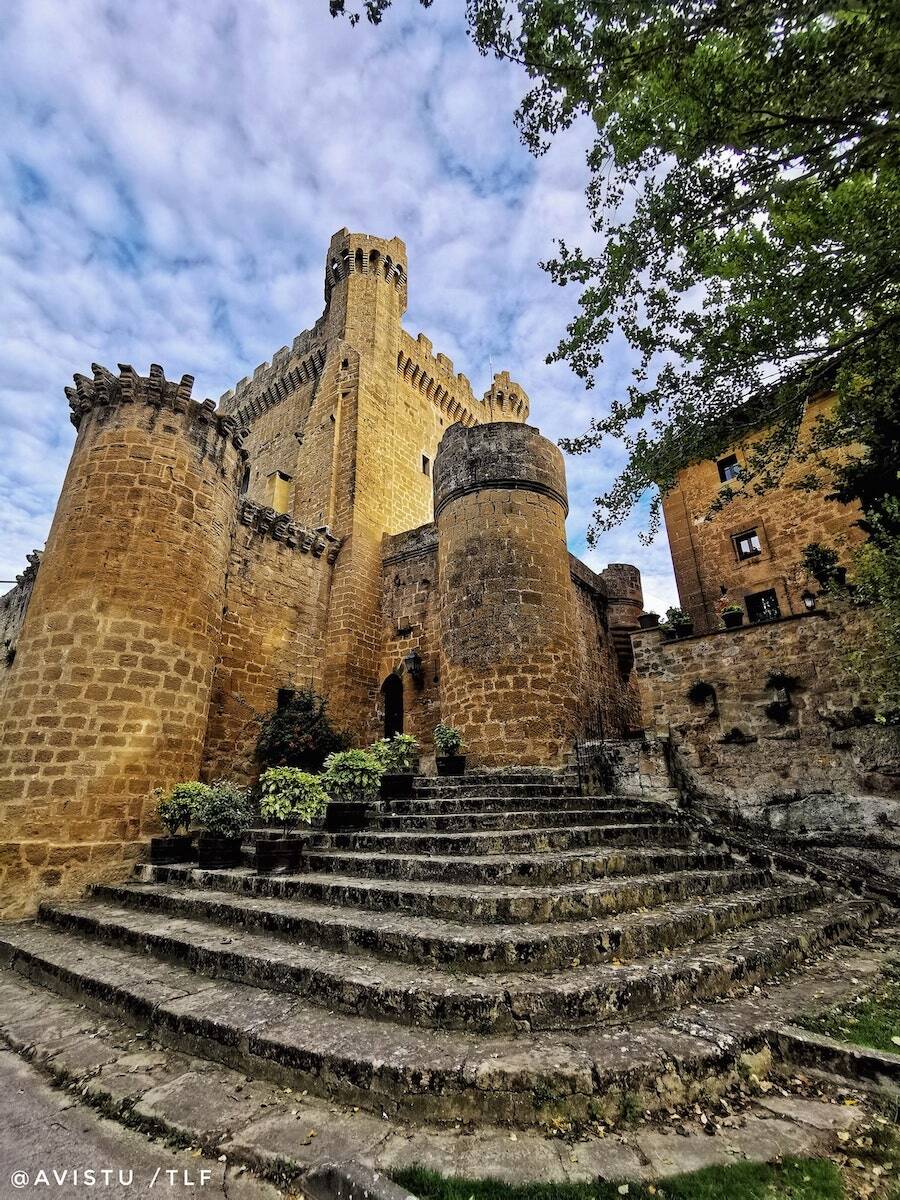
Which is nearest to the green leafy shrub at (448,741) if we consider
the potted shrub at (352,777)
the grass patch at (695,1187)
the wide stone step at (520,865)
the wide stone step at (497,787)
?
the wide stone step at (497,787)

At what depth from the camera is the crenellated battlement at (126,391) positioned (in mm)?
8852

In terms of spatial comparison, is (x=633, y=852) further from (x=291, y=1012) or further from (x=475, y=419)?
(x=475, y=419)

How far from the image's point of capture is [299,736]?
10.9 metres

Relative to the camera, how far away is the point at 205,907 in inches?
194

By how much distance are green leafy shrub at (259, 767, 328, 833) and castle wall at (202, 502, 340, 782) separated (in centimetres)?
412

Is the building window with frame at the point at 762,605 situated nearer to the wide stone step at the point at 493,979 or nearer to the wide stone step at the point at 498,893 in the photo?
the wide stone step at the point at 498,893

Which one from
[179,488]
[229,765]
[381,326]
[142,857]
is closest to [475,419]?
[381,326]

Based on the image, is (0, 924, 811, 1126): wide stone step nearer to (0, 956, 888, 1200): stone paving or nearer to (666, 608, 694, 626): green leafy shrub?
(0, 956, 888, 1200): stone paving

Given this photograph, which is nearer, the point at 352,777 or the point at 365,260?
the point at 352,777

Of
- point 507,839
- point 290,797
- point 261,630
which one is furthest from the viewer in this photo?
point 261,630

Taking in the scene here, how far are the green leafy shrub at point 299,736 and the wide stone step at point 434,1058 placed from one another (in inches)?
298

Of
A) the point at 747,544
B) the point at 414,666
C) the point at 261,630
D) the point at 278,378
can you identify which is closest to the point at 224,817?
the point at 261,630

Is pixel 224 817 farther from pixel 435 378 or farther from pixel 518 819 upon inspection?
pixel 435 378

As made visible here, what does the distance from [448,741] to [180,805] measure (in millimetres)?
4525
